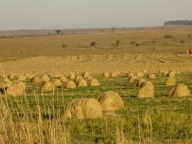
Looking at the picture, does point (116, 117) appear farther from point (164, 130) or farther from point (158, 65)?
point (158, 65)

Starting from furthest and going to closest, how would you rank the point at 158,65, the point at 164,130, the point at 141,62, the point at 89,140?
the point at 141,62, the point at 158,65, the point at 164,130, the point at 89,140

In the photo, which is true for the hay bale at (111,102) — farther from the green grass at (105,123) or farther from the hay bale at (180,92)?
the hay bale at (180,92)

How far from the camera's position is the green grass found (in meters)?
8.06

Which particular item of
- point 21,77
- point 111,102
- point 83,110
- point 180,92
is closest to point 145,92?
point 180,92

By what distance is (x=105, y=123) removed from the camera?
15.1 metres

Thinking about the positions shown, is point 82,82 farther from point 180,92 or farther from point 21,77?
point 180,92

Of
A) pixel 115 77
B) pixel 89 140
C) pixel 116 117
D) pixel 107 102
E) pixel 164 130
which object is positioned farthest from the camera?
pixel 115 77

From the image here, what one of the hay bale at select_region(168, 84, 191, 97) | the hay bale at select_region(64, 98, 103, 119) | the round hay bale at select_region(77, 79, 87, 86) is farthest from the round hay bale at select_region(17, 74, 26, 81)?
the hay bale at select_region(64, 98, 103, 119)

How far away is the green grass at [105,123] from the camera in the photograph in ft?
26.5

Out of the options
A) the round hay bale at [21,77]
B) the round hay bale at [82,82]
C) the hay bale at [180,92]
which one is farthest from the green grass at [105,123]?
the round hay bale at [21,77]

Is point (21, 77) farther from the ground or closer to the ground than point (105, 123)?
closer to the ground

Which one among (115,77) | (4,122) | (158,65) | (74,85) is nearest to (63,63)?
(158,65)

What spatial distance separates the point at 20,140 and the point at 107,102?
36.1ft

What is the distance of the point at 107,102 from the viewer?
1917 cm
